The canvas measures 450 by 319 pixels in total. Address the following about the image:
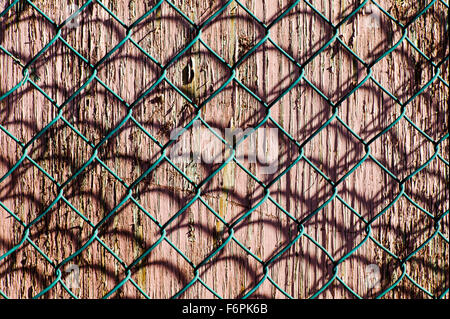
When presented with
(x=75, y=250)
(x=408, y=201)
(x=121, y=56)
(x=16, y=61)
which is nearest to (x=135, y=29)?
(x=121, y=56)

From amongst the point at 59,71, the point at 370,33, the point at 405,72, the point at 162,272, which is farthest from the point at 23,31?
the point at 405,72

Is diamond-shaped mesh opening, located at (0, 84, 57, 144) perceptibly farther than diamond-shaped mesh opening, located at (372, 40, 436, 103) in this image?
Answer: No

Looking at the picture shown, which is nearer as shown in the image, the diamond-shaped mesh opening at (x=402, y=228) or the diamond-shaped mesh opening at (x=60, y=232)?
the diamond-shaped mesh opening at (x=60, y=232)

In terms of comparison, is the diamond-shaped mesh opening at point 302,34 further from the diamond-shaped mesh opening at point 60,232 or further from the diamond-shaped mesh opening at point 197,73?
the diamond-shaped mesh opening at point 60,232

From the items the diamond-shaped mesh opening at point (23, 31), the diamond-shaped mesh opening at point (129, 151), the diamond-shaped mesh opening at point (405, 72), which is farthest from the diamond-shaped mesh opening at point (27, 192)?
the diamond-shaped mesh opening at point (405, 72)

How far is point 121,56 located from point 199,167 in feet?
1.41

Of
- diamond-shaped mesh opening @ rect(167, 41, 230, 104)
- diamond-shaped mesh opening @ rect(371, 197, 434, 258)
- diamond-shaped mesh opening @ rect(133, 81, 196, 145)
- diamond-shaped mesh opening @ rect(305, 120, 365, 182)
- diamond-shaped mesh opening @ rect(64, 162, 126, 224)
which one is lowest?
diamond-shaped mesh opening @ rect(371, 197, 434, 258)

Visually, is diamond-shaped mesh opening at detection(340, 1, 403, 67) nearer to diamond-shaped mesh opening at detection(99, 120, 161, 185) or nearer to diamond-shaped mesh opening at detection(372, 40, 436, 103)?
diamond-shaped mesh opening at detection(372, 40, 436, 103)

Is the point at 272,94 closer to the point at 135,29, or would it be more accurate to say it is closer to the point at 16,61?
the point at 135,29

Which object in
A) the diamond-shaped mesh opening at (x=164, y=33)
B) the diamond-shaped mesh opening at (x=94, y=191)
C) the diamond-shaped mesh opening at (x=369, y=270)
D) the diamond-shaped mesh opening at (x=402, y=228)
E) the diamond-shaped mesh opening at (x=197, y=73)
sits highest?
the diamond-shaped mesh opening at (x=164, y=33)

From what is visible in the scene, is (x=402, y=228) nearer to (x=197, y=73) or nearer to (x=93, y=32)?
(x=197, y=73)

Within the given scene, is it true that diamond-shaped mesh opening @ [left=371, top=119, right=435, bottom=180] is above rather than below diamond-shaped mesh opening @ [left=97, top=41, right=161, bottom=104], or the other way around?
below

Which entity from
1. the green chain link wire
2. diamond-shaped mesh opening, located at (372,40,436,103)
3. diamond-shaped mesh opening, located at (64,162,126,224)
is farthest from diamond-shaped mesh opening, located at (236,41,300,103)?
diamond-shaped mesh opening, located at (64,162,126,224)

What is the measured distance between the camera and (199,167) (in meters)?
1.23
